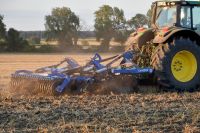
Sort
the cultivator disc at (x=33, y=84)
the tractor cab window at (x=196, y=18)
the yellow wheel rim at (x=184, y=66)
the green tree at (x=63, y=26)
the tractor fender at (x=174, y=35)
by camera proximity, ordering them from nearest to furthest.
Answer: the cultivator disc at (x=33, y=84)
the tractor fender at (x=174, y=35)
the yellow wheel rim at (x=184, y=66)
the tractor cab window at (x=196, y=18)
the green tree at (x=63, y=26)

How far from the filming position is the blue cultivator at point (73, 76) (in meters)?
9.52

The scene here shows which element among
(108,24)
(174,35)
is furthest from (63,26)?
(174,35)

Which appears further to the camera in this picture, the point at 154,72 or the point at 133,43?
the point at 133,43

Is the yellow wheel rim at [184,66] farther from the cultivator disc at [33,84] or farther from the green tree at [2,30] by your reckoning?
the green tree at [2,30]

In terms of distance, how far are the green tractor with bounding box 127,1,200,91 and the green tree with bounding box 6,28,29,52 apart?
29.2m

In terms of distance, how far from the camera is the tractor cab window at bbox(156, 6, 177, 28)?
413 inches

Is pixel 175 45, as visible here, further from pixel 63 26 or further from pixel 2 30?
pixel 63 26

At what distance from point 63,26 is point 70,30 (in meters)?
0.77

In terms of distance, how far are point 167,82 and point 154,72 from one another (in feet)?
1.08

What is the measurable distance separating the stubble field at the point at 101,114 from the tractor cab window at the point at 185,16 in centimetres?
193

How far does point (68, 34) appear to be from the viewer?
4012 cm

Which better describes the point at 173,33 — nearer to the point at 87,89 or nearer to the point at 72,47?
the point at 87,89

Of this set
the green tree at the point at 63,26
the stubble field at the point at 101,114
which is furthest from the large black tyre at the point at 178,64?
the green tree at the point at 63,26

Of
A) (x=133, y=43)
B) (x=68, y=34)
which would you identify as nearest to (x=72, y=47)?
(x=68, y=34)
